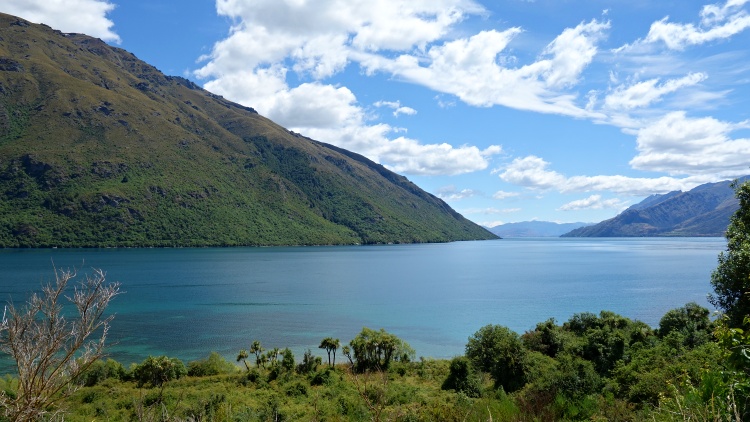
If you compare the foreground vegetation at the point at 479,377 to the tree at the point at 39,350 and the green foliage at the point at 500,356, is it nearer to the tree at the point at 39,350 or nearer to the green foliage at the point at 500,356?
the green foliage at the point at 500,356

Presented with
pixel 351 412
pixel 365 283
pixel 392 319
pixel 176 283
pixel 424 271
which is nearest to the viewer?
pixel 351 412

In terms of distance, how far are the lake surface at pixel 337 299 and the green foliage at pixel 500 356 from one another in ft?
57.8

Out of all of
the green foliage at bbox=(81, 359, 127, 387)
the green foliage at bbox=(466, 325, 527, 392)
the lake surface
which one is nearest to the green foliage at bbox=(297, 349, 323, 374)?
the lake surface

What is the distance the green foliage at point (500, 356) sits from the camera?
142ft

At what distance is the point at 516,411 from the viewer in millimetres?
15047

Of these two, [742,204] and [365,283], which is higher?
[742,204]

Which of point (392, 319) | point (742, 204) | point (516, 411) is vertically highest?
point (742, 204)

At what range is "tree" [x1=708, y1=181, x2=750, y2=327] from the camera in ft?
89.4

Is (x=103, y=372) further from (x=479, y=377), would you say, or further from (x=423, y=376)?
(x=479, y=377)

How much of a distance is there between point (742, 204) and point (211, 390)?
4364 centimetres

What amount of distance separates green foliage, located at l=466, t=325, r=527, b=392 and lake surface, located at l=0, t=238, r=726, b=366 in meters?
17.6

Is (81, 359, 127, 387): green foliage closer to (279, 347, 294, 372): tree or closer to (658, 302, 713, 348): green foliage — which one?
(279, 347, 294, 372): tree

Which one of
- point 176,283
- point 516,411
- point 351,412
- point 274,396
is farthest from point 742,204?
A: point 176,283

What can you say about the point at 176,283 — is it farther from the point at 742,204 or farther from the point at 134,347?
the point at 742,204
